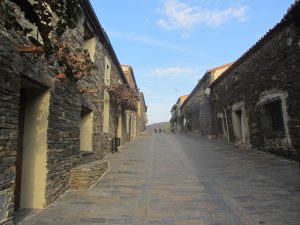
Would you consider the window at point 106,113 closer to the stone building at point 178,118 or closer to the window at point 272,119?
the window at point 272,119

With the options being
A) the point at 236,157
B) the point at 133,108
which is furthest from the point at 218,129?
the point at 236,157

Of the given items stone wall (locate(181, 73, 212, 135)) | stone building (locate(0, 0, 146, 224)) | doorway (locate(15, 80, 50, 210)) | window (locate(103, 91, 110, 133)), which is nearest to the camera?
stone building (locate(0, 0, 146, 224))

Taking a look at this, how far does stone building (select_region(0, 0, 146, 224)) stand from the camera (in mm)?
4332

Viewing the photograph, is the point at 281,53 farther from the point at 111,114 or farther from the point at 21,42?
the point at 21,42

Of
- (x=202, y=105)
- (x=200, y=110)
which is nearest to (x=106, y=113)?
(x=202, y=105)

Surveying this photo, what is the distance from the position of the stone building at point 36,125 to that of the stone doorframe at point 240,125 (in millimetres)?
7924

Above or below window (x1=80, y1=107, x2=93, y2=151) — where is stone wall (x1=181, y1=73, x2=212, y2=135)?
above

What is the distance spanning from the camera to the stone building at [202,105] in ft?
73.4

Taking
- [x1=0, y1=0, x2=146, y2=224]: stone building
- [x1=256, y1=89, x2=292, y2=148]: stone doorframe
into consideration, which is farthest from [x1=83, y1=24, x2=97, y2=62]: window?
[x1=256, y1=89, x2=292, y2=148]: stone doorframe

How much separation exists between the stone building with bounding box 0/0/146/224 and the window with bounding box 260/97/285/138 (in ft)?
21.8

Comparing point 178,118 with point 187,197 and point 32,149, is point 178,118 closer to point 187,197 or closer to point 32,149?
point 187,197

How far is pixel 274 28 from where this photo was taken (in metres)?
10.9

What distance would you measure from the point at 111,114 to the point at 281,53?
7262 mm

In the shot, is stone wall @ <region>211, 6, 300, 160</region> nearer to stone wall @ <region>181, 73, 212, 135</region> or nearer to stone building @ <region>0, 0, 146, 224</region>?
stone building @ <region>0, 0, 146, 224</region>
